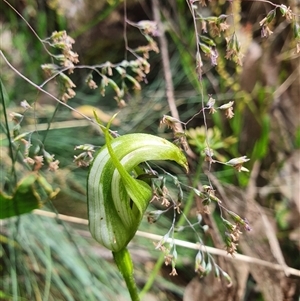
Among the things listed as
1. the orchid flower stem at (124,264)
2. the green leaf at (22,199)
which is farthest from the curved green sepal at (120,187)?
the green leaf at (22,199)

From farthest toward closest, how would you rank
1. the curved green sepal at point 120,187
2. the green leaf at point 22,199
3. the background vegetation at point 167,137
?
the background vegetation at point 167,137 → the green leaf at point 22,199 → the curved green sepal at point 120,187

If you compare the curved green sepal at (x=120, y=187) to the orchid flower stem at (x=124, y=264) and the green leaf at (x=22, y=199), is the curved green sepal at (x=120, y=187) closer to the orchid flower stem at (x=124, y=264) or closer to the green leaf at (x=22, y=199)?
the orchid flower stem at (x=124, y=264)

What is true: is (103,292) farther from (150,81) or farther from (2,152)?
(150,81)

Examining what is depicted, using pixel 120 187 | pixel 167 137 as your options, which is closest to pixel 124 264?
pixel 120 187

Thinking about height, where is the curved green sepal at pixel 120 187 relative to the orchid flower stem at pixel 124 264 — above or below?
above

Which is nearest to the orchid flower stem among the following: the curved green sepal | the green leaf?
the curved green sepal

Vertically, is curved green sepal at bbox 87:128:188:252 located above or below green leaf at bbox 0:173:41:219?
above

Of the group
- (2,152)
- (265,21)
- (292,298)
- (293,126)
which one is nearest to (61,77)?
(265,21)

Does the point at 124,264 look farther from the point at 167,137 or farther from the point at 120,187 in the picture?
the point at 167,137

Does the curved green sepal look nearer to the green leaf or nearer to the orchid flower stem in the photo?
the orchid flower stem
